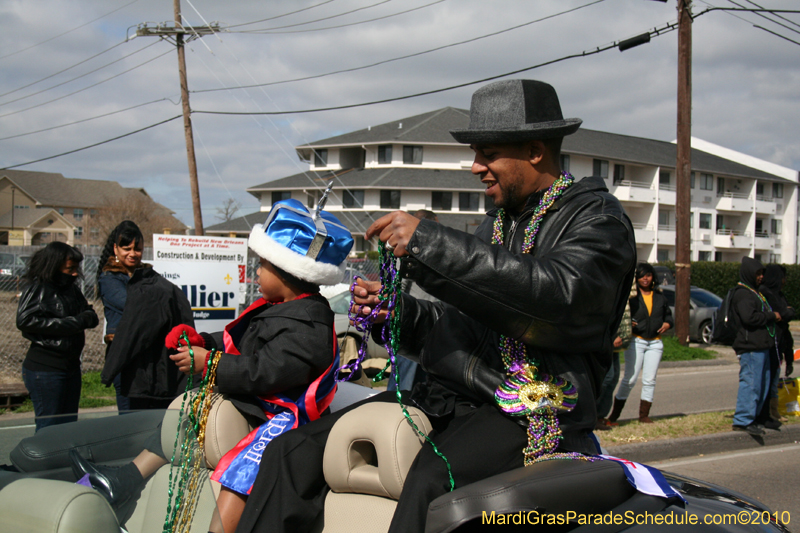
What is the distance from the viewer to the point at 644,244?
50844 mm

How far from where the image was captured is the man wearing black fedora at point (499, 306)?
1924 millimetres

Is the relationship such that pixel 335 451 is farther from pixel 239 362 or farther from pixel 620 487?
pixel 620 487

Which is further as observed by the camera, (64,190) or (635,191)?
(64,190)

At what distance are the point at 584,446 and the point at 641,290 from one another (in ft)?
21.7

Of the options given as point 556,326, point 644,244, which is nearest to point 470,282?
point 556,326

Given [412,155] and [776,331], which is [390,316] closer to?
[776,331]

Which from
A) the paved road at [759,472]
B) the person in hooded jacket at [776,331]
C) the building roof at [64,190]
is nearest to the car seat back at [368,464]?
the paved road at [759,472]

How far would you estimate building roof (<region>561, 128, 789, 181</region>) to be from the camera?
48.2m

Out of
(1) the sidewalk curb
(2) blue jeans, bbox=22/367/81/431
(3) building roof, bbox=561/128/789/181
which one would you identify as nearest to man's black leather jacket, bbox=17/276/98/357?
(2) blue jeans, bbox=22/367/81/431

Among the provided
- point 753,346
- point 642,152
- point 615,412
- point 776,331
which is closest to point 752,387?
point 753,346

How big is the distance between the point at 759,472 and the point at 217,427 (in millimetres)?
5738

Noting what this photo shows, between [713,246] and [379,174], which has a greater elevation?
[379,174]

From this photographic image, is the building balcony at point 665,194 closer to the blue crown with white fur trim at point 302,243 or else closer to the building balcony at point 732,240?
the building balcony at point 732,240

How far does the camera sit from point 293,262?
2.78 metres
